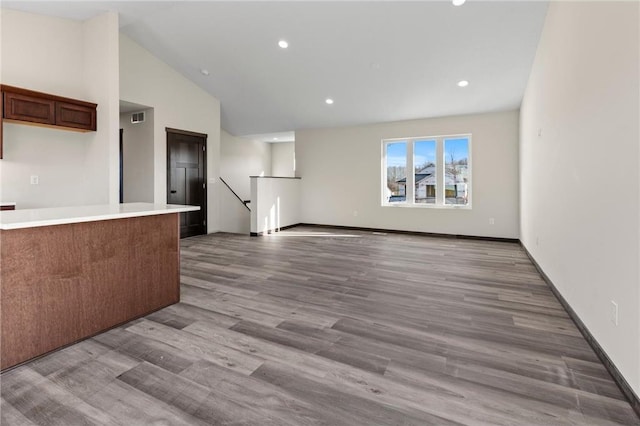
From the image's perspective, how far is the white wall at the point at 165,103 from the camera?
5500 millimetres

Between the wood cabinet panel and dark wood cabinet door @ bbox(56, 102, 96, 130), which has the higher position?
dark wood cabinet door @ bbox(56, 102, 96, 130)

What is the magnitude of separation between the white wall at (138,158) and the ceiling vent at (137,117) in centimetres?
6

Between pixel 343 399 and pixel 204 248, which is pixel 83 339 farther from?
pixel 204 248

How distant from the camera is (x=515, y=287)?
3.46m

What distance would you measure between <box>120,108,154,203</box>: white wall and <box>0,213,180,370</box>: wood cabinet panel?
3746 millimetres

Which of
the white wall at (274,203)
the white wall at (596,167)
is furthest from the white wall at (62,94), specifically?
the white wall at (596,167)

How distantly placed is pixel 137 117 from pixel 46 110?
2.15 meters

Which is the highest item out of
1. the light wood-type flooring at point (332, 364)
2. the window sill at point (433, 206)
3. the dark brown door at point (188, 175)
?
the dark brown door at point (188, 175)

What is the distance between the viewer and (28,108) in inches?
154

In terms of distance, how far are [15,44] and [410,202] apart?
696cm

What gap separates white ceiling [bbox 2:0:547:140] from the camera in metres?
4.09

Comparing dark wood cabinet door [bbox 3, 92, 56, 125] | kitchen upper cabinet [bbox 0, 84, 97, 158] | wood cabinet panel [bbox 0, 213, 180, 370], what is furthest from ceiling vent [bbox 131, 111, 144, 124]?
wood cabinet panel [bbox 0, 213, 180, 370]

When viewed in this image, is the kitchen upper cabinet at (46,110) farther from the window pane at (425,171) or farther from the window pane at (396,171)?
the window pane at (425,171)

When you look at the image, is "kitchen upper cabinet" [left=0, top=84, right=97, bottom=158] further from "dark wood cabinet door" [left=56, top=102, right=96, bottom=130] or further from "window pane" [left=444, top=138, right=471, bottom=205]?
"window pane" [left=444, top=138, right=471, bottom=205]
